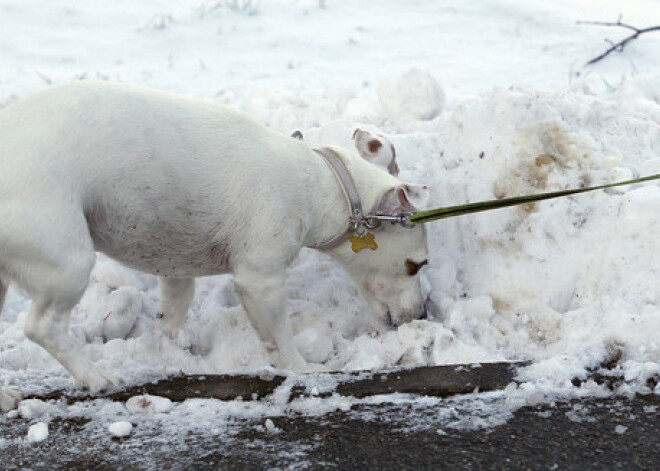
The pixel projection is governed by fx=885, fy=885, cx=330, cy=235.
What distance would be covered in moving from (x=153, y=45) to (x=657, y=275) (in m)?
5.81

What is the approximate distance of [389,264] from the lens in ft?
12.9

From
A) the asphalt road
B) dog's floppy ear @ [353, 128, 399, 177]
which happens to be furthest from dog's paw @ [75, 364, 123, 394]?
dog's floppy ear @ [353, 128, 399, 177]

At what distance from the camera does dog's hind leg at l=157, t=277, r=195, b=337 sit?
3934mm

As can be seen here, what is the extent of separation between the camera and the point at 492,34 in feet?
27.9

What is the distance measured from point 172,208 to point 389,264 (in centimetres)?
105

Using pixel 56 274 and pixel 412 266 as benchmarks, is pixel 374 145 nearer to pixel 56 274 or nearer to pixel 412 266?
pixel 412 266

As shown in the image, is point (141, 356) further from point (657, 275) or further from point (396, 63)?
point (396, 63)

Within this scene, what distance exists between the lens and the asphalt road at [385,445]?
2.41m

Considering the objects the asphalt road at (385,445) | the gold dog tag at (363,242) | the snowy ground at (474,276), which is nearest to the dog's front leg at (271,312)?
the snowy ground at (474,276)

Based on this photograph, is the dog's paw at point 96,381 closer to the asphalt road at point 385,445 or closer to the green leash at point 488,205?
the asphalt road at point 385,445

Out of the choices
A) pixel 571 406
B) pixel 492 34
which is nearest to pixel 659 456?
pixel 571 406

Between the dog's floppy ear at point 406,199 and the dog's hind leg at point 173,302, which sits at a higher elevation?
the dog's floppy ear at point 406,199

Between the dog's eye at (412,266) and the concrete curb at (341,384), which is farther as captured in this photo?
the dog's eye at (412,266)

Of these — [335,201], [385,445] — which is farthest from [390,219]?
[385,445]
